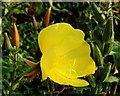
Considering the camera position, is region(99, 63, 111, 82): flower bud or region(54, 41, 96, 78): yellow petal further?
region(99, 63, 111, 82): flower bud

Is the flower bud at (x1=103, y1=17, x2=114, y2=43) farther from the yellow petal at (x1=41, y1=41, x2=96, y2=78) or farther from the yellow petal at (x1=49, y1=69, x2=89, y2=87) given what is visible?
the yellow petal at (x1=49, y1=69, x2=89, y2=87)

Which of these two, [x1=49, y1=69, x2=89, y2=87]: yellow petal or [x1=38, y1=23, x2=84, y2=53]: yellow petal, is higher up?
[x1=38, y1=23, x2=84, y2=53]: yellow petal

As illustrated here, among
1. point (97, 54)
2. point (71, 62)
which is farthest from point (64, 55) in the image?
point (97, 54)

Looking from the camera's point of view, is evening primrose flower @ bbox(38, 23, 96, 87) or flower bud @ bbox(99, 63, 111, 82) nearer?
evening primrose flower @ bbox(38, 23, 96, 87)

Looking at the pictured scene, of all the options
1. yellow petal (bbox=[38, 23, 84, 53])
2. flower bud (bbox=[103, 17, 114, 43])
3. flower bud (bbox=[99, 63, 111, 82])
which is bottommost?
flower bud (bbox=[99, 63, 111, 82])

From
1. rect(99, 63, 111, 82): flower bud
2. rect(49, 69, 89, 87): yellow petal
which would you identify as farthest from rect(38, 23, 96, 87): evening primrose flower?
rect(99, 63, 111, 82): flower bud

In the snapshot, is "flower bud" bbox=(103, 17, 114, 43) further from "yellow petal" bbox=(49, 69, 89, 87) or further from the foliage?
"yellow petal" bbox=(49, 69, 89, 87)

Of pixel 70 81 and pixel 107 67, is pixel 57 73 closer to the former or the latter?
pixel 70 81

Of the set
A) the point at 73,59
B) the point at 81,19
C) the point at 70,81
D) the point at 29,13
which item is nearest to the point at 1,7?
the point at 29,13
